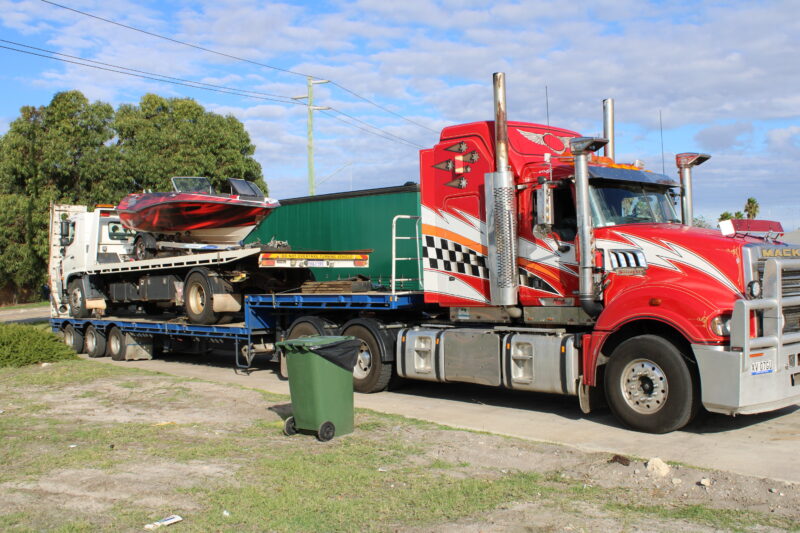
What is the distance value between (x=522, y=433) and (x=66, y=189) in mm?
24743

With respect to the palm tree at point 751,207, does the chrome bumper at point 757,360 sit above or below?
below

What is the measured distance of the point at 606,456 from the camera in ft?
21.4

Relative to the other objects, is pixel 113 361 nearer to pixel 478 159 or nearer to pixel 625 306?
pixel 478 159

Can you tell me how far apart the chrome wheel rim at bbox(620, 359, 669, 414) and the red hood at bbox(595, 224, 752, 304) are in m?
0.90

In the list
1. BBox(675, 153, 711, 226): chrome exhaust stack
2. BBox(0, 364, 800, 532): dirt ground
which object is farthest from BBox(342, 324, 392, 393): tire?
BBox(675, 153, 711, 226): chrome exhaust stack

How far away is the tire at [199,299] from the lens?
13.5 metres

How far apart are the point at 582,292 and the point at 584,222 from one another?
0.78 m

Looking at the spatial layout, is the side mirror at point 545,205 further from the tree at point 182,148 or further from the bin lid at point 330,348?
the tree at point 182,148

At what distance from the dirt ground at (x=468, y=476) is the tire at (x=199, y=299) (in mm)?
4611

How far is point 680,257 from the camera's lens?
7.63 m

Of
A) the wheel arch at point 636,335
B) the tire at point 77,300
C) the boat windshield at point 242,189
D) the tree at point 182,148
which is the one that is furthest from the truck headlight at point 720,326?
the tree at point 182,148

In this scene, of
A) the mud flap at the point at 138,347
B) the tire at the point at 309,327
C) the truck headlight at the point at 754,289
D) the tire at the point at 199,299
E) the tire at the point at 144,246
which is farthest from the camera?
the mud flap at the point at 138,347

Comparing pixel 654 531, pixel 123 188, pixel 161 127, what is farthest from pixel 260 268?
pixel 161 127

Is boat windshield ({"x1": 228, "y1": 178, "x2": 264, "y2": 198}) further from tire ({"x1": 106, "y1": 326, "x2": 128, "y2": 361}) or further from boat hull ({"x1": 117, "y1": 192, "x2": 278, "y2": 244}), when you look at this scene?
tire ({"x1": 106, "y1": 326, "x2": 128, "y2": 361})
